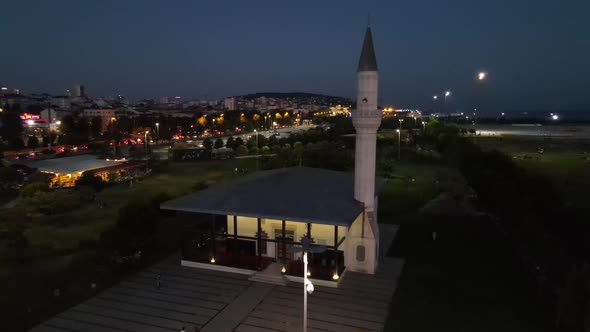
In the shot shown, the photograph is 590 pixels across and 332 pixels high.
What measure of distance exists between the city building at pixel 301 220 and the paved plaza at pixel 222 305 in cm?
82

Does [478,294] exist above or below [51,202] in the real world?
below

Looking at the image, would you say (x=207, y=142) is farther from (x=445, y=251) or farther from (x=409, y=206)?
(x=445, y=251)

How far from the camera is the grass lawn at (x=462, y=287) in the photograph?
1573 cm

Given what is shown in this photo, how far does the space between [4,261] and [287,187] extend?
15748 millimetres

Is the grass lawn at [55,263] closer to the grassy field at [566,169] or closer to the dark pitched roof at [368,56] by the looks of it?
the dark pitched roof at [368,56]

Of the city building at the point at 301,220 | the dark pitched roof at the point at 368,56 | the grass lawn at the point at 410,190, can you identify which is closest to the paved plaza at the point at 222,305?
the city building at the point at 301,220

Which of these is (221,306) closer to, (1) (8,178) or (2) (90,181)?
(2) (90,181)

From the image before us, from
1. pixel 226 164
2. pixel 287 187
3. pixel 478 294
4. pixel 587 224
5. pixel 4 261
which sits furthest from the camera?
pixel 226 164

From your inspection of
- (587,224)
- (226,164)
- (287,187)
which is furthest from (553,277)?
(226,164)

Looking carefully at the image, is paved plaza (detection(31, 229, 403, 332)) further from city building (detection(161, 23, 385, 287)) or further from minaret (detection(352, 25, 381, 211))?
minaret (detection(352, 25, 381, 211))

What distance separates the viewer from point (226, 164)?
203 ft

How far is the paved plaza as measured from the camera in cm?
1550

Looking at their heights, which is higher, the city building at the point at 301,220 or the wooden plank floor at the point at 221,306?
the city building at the point at 301,220

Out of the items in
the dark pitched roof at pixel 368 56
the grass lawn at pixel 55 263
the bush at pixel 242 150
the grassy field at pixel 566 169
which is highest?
the dark pitched roof at pixel 368 56
